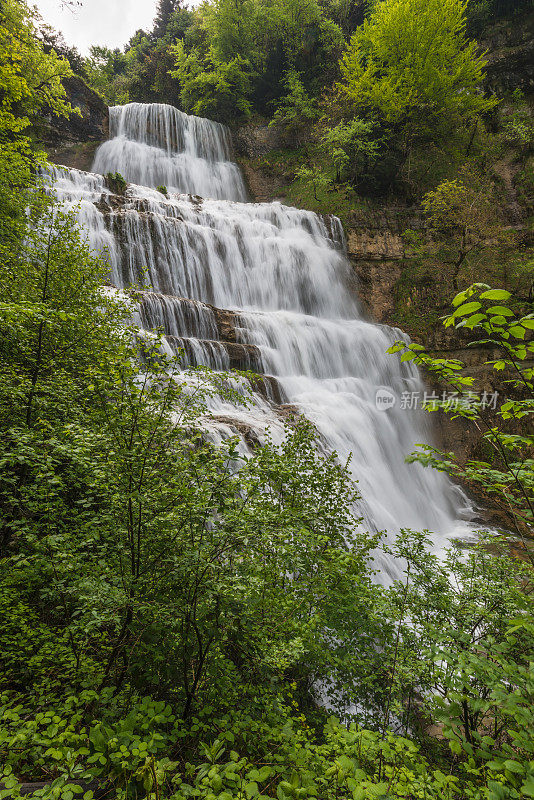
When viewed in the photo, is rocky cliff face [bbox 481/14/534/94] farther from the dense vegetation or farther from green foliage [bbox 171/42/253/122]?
the dense vegetation

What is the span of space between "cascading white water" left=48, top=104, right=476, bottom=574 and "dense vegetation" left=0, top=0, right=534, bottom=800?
2875 mm

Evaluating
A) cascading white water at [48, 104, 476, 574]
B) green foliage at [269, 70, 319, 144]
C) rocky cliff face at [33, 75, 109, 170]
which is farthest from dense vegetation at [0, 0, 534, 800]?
green foliage at [269, 70, 319, 144]

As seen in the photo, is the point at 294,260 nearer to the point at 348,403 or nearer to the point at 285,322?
the point at 285,322

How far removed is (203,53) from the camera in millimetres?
25109

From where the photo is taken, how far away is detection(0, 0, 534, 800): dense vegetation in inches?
66.5

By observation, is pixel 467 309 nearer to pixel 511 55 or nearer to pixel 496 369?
pixel 496 369

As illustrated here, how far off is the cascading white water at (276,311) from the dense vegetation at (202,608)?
9.43ft

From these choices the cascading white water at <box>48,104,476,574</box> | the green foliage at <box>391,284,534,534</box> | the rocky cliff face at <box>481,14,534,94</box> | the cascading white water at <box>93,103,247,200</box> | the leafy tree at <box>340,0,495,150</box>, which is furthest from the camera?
the rocky cliff face at <box>481,14,534,94</box>

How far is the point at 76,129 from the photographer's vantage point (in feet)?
61.5

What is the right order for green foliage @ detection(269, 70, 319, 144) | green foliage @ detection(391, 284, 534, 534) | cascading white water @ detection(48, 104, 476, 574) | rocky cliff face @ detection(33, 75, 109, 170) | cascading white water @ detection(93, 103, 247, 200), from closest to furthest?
green foliage @ detection(391, 284, 534, 534) → cascading white water @ detection(48, 104, 476, 574) → rocky cliff face @ detection(33, 75, 109, 170) → cascading white water @ detection(93, 103, 247, 200) → green foliage @ detection(269, 70, 319, 144)

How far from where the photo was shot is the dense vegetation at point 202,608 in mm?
1689

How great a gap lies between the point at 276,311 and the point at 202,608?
13.5 metres

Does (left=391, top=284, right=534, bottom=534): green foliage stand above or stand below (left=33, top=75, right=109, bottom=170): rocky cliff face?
below

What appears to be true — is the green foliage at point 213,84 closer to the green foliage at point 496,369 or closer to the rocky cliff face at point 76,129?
the rocky cliff face at point 76,129
